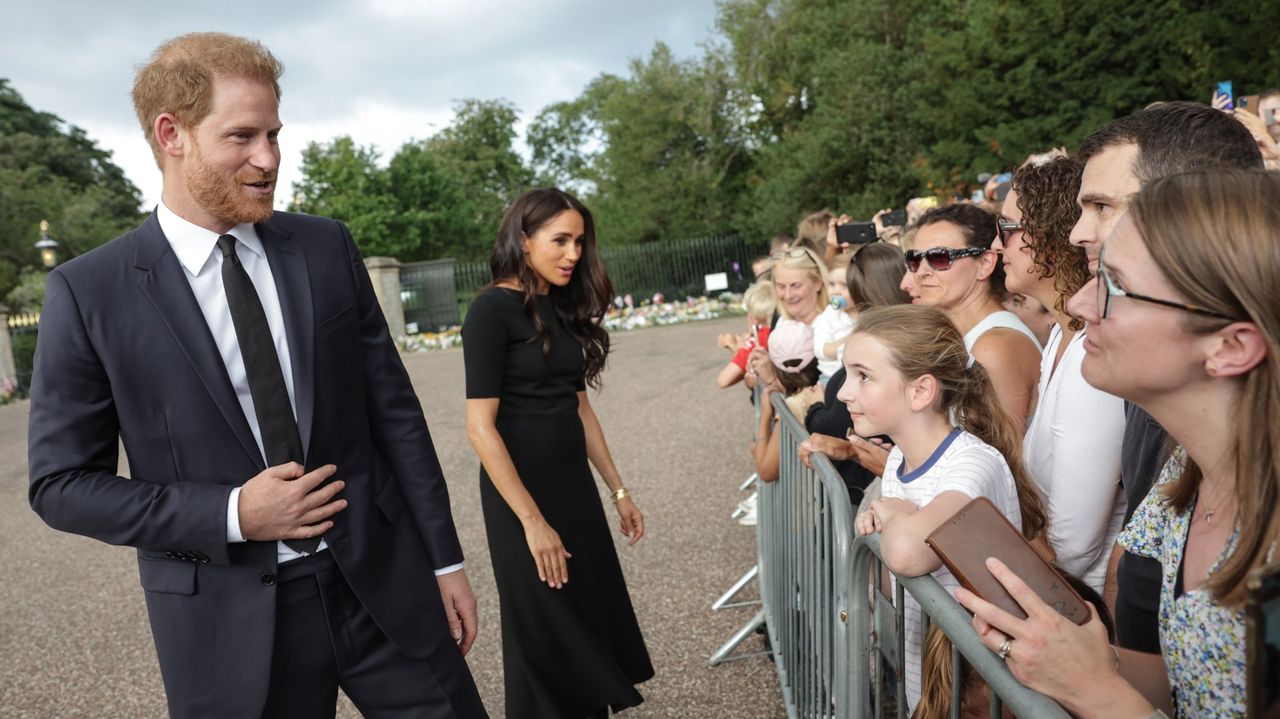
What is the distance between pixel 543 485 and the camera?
3.49 metres

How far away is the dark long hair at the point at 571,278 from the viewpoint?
11.5ft

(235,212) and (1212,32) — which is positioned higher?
(1212,32)

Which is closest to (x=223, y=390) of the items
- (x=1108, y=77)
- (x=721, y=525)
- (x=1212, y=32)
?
(x=721, y=525)

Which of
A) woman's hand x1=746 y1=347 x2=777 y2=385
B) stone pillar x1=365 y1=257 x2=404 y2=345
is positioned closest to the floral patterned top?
woman's hand x1=746 y1=347 x2=777 y2=385

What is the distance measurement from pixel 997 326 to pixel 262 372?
7.33ft

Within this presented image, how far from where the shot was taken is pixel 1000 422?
8.02 feet

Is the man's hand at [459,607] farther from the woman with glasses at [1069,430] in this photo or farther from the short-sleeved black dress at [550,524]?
the woman with glasses at [1069,430]

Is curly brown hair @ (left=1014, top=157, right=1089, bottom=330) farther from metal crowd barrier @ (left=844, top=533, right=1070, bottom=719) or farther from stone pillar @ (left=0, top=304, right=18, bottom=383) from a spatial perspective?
stone pillar @ (left=0, top=304, right=18, bottom=383)

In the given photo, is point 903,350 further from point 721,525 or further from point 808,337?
point 721,525

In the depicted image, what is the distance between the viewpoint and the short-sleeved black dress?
3.39 meters

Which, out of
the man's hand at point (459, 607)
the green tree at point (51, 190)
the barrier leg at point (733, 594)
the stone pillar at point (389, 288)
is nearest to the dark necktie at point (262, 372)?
the man's hand at point (459, 607)

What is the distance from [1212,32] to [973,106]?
16.8ft

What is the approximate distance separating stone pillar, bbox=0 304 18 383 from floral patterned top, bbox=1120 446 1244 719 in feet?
77.0

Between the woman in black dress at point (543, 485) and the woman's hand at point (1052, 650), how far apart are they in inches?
84.1
